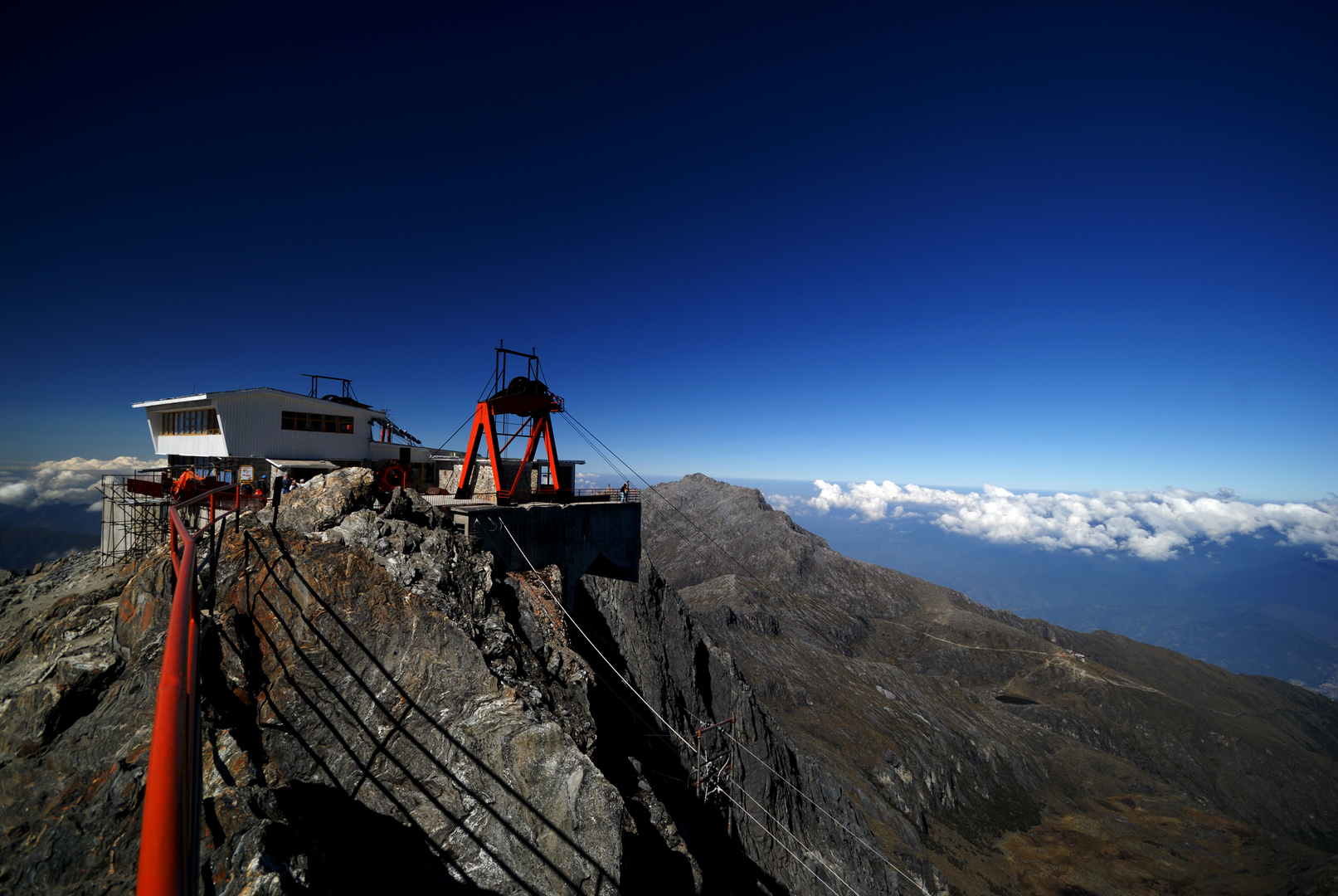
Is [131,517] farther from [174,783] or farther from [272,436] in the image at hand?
[174,783]

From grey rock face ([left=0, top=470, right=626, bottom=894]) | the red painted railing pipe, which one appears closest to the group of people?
grey rock face ([left=0, top=470, right=626, bottom=894])

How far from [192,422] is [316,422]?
6404 millimetres

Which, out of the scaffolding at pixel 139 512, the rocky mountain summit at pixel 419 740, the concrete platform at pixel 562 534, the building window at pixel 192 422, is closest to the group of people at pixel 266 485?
the scaffolding at pixel 139 512

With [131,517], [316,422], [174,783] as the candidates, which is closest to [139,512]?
[131,517]

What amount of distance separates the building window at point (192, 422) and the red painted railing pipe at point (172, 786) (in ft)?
103

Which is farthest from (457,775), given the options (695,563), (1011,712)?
(695,563)

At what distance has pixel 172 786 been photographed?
2.69 meters

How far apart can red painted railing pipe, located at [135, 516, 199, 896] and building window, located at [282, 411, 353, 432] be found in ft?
103

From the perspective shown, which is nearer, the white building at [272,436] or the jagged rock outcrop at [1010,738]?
the white building at [272,436]

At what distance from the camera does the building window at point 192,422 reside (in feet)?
94.8

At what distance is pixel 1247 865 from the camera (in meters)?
59.7

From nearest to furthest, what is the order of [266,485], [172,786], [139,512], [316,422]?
[172,786] → [139,512] → [266,485] → [316,422]

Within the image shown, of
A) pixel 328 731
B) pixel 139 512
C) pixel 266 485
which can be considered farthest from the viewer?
pixel 266 485

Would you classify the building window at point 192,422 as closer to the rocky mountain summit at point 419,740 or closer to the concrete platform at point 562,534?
the rocky mountain summit at point 419,740
